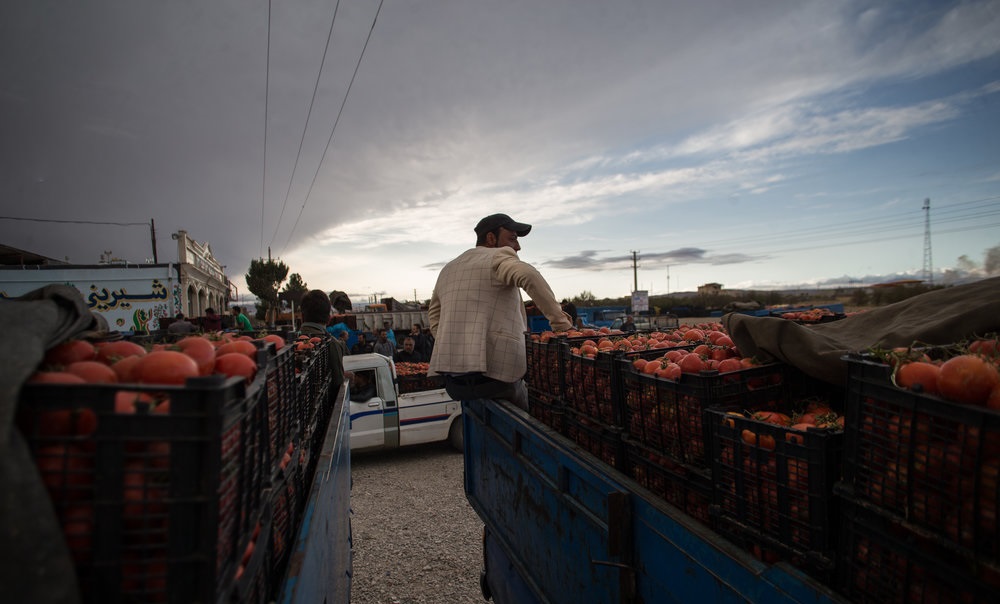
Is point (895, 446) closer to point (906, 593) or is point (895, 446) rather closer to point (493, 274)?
point (906, 593)

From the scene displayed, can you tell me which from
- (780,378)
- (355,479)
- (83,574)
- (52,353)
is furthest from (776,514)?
(355,479)

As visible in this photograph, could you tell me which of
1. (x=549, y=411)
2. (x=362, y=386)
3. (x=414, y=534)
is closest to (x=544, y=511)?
(x=549, y=411)

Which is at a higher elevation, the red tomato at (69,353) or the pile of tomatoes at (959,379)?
the red tomato at (69,353)

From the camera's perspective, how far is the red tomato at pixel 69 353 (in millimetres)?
1277

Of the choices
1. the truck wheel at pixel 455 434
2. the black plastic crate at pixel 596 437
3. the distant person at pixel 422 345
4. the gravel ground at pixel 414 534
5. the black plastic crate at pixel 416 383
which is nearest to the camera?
the black plastic crate at pixel 596 437

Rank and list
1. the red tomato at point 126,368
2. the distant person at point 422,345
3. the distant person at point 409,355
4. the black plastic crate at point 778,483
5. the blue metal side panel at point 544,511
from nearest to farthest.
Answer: the red tomato at point 126,368 < the black plastic crate at point 778,483 < the blue metal side panel at point 544,511 < the distant person at point 409,355 < the distant person at point 422,345

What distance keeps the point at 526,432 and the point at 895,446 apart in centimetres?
213

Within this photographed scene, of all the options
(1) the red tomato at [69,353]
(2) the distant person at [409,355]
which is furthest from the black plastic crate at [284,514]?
(2) the distant person at [409,355]

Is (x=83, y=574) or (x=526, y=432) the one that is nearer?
(x=83, y=574)

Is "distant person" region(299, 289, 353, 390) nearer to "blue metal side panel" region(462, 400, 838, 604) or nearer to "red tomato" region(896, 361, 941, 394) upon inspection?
"blue metal side panel" region(462, 400, 838, 604)

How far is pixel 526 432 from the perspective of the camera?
3205mm

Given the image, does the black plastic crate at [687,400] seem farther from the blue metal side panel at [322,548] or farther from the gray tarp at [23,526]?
the gray tarp at [23,526]

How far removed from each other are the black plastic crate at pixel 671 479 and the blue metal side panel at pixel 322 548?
1.56m

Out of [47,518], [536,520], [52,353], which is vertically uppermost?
[52,353]
